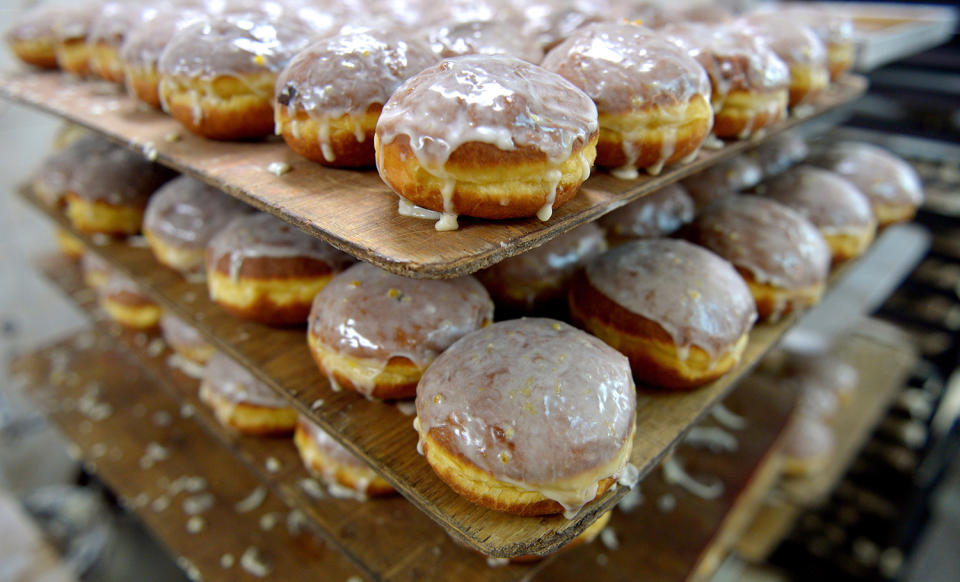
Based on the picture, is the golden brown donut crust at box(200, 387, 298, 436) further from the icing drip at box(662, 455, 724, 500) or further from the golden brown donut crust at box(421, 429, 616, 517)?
the icing drip at box(662, 455, 724, 500)

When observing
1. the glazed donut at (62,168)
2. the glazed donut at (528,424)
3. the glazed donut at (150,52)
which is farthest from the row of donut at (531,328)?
the glazed donut at (62,168)

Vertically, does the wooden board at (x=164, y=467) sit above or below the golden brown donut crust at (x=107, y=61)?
below

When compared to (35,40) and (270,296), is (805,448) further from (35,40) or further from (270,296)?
(35,40)

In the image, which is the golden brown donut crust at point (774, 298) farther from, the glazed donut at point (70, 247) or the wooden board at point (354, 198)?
the glazed donut at point (70, 247)

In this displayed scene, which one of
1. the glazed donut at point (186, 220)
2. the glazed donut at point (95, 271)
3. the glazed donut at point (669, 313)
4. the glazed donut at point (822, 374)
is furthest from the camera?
the glazed donut at point (822, 374)

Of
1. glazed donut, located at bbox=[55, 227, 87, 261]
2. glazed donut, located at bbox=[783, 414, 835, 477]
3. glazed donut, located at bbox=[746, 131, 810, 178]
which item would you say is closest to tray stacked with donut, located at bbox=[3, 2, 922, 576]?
glazed donut, located at bbox=[746, 131, 810, 178]

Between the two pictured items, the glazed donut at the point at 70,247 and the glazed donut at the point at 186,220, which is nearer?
the glazed donut at the point at 186,220

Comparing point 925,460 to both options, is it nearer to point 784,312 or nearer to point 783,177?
point 783,177
